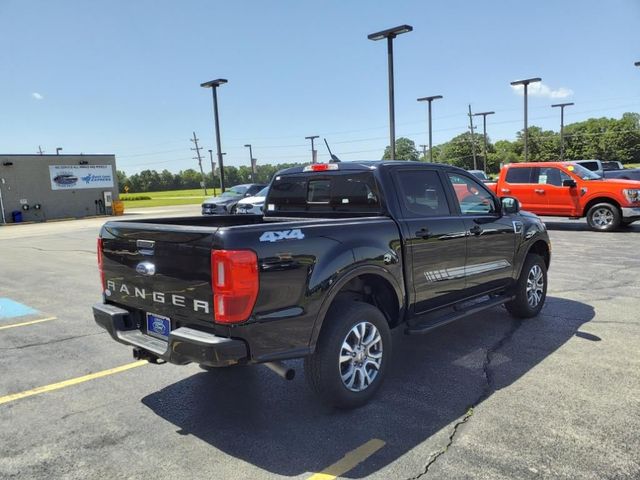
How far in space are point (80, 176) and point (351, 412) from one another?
32285 mm

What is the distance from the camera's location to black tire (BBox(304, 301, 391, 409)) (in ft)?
11.3

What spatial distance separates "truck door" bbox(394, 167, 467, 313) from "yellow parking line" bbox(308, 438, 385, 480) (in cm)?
140

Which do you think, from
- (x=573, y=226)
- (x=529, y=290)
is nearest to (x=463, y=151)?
(x=573, y=226)

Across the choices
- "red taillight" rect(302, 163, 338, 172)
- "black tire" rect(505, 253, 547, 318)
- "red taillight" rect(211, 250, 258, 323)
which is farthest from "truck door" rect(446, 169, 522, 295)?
"red taillight" rect(211, 250, 258, 323)

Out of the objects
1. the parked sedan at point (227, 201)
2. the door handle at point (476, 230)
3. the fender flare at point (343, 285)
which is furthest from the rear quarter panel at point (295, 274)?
the parked sedan at point (227, 201)

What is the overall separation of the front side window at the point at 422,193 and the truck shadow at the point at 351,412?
→ 1.37 meters

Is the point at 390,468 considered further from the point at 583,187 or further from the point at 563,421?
the point at 583,187

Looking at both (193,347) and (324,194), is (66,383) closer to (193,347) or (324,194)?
(193,347)

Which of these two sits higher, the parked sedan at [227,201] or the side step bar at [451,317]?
the parked sedan at [227,201]

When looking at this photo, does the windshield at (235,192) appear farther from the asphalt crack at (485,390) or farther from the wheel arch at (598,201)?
the asphalt crack at (485,390)

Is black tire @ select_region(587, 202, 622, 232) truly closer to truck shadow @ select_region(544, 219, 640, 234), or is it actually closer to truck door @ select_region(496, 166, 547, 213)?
truck shadow @ select_region(544, 219, 640, 234)

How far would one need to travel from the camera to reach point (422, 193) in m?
4.57

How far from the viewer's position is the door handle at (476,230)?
483cm

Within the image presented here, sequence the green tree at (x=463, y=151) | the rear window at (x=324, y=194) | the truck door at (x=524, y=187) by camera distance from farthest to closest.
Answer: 1. the green tree at (x=463, y=151)
2. the truck door at (x=524, y=187)
3. the rear window at (x=324, y=194)
